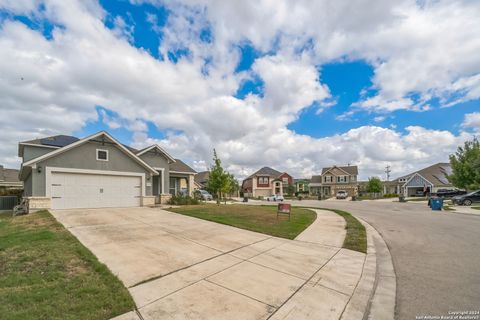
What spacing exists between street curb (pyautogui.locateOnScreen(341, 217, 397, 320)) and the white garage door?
16.4 metres

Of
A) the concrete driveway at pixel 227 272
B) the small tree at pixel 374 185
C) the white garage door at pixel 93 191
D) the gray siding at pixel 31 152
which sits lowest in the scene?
the small tree at pixel 374 185

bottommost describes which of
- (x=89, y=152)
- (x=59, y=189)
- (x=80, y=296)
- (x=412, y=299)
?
(x=412, y=299)

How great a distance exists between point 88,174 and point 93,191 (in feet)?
3.92

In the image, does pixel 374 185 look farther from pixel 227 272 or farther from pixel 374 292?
pixel 227 272

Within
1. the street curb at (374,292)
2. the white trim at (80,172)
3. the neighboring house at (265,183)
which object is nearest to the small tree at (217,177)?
the white trim at (80,172)

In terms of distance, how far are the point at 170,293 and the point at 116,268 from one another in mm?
1712

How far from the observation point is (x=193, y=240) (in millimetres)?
7676

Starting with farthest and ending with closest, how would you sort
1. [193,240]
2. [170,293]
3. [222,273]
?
[193,240] < [222,273] < [170,293]

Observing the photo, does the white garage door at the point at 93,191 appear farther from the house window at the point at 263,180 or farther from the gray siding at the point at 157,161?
the house window at the point at 263,180

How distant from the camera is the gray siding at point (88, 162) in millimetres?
14516

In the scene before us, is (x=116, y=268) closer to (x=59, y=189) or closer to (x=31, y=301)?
(x=31, y=301)

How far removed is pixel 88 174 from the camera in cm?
1639

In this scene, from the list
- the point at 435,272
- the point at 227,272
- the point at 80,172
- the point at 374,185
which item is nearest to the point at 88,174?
the point at 80,172

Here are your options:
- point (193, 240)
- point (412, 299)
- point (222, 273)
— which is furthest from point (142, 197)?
point (412, 299)
